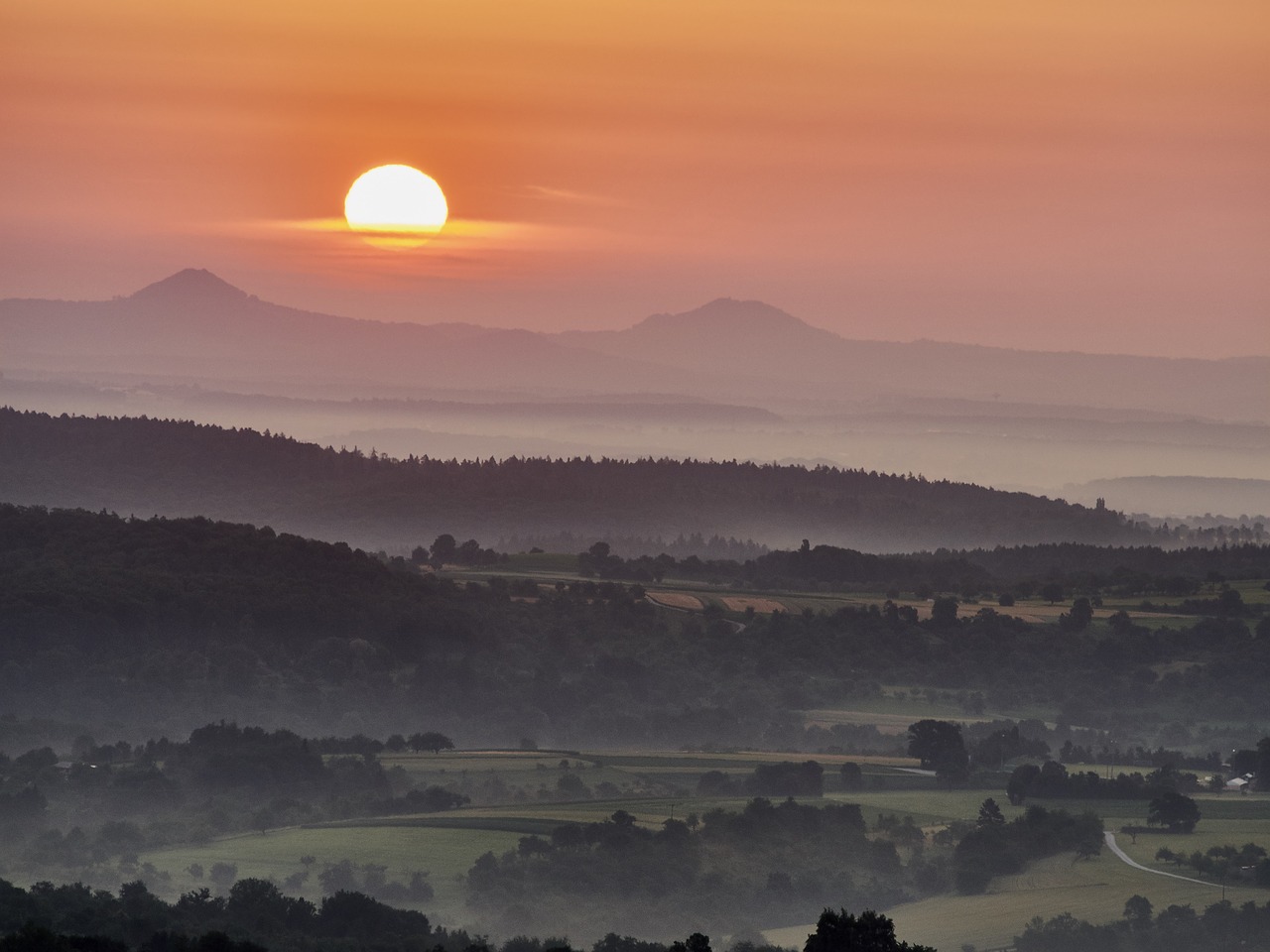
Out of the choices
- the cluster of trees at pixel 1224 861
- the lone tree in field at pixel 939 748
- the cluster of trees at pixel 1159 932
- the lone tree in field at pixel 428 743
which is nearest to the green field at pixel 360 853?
the cluster of trees at pixel 1159 932

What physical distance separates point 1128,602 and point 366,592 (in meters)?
66.0

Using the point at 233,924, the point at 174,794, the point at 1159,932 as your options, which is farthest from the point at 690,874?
the point at 174,794

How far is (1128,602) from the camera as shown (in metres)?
182

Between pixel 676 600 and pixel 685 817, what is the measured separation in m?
93.9

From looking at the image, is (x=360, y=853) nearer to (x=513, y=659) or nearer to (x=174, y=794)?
(x=174, y=794)

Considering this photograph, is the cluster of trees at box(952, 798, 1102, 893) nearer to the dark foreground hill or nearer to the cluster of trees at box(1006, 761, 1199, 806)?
the cluster of trees at box(1006, 761, 1199, 806)

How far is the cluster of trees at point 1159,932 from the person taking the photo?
72062mm

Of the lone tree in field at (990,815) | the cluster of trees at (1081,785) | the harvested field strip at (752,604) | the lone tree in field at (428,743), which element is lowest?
the lone tree in field at (990,815)

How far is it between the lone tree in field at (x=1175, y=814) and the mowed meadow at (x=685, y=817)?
2.72 ft

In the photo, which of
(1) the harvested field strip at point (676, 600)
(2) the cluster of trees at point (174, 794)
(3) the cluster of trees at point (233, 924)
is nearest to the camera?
(3) the cluster of trees at point (233, 924)

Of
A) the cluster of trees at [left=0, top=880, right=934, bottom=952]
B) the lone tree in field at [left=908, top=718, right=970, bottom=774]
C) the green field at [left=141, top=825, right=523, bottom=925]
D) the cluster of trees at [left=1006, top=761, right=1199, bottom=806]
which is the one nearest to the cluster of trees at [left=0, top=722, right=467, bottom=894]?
the green field at [left=141, top=825, right=523, bottom=925]

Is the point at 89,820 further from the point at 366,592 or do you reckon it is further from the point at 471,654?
the point at 366,592

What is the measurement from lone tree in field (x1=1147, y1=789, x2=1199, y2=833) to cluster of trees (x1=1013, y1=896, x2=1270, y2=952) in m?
18.9

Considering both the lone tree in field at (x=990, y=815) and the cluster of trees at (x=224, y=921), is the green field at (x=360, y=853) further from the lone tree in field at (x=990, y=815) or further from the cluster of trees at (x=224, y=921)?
the lone tree in field at (x=990, y=815)
